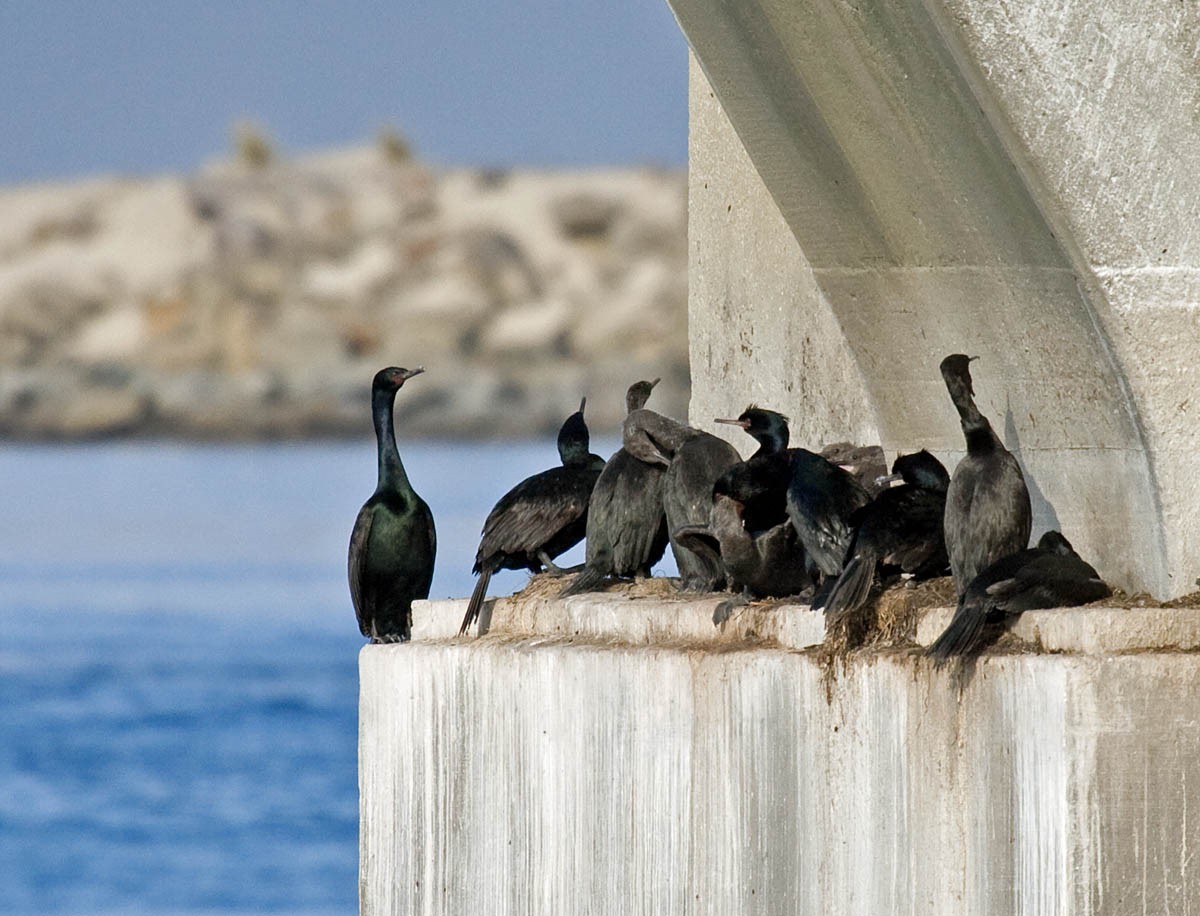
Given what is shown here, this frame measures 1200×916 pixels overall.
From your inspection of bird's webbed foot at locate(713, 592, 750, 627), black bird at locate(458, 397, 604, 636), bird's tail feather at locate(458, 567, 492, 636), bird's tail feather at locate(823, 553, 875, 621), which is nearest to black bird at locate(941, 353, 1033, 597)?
bird's tail feather at locate(823, 553, 875, 621)

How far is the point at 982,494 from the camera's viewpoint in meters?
5.62

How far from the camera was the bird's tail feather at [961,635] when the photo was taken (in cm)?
497

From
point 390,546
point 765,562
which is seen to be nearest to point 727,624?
point 765,562

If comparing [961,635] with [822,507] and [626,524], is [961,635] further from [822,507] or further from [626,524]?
[626,524]

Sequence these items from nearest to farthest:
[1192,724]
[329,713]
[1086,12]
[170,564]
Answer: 1. [1192,724]
2. [1086,12]
3. [329,713]
4. [170,564]

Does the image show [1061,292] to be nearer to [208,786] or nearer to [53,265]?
[208,786]

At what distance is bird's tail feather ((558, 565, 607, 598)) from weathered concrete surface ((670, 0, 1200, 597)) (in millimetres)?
1003

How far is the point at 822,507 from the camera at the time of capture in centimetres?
614

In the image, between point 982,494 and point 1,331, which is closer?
point 982,494

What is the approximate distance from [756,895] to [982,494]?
113 centimetres

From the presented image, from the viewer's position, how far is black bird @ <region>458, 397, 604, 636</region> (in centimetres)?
758

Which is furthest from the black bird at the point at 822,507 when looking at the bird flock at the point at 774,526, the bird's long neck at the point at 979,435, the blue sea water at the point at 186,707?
the blue sea water at the point at 186,707

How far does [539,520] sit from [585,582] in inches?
26.0

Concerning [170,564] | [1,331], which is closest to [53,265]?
[1,331]
